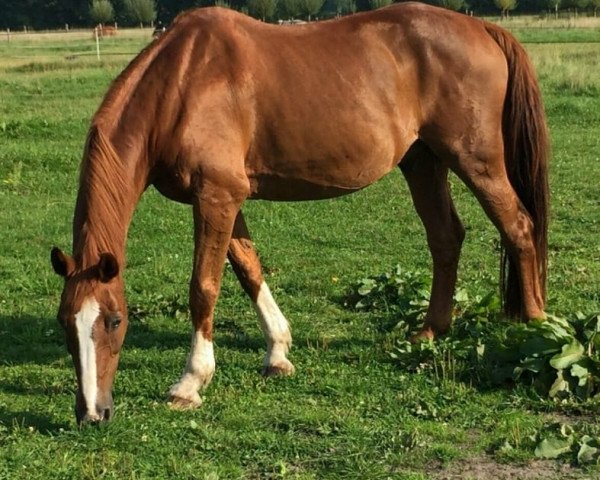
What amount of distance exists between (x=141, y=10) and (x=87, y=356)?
75.2m

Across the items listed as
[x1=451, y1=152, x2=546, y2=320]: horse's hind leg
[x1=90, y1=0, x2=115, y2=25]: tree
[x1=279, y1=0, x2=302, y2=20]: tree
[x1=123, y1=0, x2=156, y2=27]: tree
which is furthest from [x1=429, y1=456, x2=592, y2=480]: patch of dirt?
[x1=90, y1=0, x2=115, y2=25]: tree

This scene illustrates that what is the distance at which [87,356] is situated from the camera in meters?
4.30

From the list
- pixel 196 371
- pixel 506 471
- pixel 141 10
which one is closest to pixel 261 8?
pixel 141 10

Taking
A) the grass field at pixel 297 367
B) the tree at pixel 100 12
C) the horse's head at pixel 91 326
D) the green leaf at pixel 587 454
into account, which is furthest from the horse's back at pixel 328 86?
the tree at pixel 100 12

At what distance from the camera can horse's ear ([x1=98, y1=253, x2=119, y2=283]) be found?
4.30m

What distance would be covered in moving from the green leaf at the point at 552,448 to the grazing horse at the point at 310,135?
5.42 feet

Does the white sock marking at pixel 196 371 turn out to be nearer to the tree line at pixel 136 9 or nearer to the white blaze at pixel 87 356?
the white blaze at pixel 87 356

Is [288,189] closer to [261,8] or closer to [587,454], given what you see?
[587,454]

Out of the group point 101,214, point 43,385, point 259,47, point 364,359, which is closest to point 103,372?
point 101,214

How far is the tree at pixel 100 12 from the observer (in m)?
75.1

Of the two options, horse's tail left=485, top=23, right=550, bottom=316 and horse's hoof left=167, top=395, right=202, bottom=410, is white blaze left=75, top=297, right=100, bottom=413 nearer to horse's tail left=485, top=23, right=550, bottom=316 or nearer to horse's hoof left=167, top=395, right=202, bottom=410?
horse's hoof left=167, top=395, right=202, bottom=410

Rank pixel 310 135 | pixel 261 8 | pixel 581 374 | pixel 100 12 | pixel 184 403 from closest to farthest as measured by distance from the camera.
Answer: pixel 581 374, pixel 184 403, pixel 310 135, pixel 261 8, pixel 100 12

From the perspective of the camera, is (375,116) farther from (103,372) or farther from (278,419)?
(103,372)

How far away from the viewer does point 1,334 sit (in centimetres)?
661
